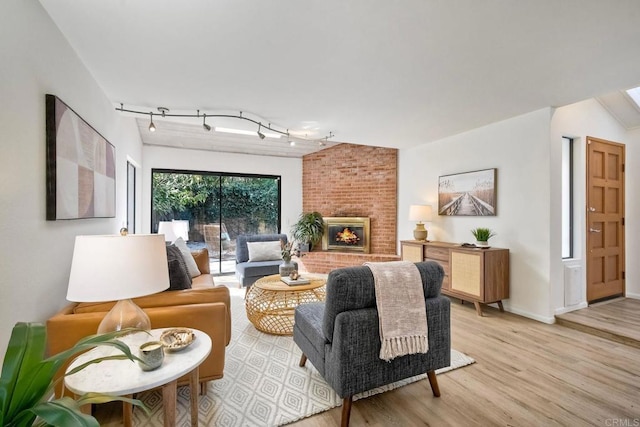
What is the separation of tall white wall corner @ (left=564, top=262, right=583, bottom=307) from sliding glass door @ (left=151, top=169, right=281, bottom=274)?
4.74 meters

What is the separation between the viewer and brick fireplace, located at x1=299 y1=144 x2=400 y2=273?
5.73 meters

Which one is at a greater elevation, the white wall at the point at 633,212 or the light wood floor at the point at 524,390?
the white wall at the point at 633,212

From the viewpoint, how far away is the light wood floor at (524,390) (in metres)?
1.80

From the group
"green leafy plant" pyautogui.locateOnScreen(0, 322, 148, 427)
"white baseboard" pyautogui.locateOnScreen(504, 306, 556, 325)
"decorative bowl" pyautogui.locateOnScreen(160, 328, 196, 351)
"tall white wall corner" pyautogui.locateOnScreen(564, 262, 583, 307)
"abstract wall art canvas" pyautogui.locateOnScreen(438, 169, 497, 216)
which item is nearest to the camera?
"green leafy plant" pyautogui.locateOnScreen(0, 322, 148, 427)

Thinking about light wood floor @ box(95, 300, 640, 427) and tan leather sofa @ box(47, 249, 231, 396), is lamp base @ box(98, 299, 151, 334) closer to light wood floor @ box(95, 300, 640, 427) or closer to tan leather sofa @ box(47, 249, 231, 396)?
tan leather sofa @ box(47, 249, 231, 396)

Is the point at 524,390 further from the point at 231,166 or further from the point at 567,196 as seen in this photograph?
the point at 231,166

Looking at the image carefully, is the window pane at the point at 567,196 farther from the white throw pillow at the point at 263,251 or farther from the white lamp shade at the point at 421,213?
the white throw pillow at the point at 263,251

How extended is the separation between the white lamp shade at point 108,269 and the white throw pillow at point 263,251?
3.36 meters

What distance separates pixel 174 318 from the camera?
1834mm

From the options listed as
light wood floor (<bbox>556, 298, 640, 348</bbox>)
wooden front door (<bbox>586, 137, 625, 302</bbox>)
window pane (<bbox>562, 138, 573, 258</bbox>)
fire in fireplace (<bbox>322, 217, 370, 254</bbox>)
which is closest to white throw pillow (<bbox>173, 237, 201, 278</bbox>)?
fire in fireplace (<bbox>322, 217, 370, 254</bbox>)

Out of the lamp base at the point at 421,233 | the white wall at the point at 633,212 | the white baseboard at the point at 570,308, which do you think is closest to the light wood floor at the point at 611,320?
the white baseboard at the point at 570,308

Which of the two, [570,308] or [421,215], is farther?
→ [421,215]

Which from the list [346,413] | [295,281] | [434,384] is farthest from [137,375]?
[295,281]

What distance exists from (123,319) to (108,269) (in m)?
0.31
